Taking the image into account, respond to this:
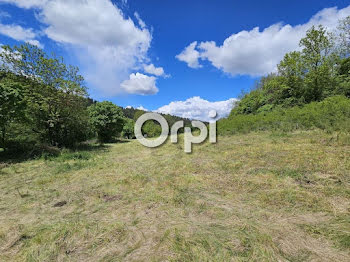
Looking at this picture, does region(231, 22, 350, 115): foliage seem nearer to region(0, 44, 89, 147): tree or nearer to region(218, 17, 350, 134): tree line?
region(218, 17, 350, 134): tree line

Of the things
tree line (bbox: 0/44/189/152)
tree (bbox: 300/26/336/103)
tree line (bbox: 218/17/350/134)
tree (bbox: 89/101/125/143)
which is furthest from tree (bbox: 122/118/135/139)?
tree (bbox: 300/26/336/103)

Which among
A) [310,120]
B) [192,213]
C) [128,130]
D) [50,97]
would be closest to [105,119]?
[50,97]

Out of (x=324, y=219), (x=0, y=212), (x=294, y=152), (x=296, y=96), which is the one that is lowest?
(x=0, y=212)

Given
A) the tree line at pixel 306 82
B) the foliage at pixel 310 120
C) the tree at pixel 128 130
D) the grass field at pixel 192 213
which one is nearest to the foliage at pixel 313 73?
the tree line at pixel 306 82

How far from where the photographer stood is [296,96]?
1490cm

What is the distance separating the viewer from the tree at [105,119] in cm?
2036

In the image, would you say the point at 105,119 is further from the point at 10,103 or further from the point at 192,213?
the point at 192,213

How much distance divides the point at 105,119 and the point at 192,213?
19805 mm

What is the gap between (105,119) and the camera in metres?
20.5

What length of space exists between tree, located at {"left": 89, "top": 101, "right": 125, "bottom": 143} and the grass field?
15.3 meters

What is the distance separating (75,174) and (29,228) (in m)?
3.29

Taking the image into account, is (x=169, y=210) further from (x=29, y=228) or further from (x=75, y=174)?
(x=75, y=174)

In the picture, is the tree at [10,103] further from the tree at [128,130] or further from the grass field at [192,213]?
the tree at [128,130]

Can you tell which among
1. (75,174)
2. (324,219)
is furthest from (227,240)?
(75,174)
